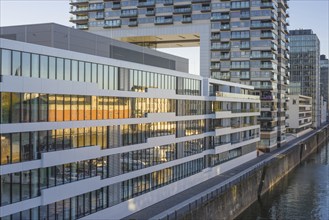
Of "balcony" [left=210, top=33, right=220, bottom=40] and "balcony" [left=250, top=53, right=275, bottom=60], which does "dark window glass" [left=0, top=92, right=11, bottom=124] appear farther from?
"balcony" [left=210, top=33, right=220, bottom=40]

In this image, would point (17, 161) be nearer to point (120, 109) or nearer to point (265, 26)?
point (120, 109)

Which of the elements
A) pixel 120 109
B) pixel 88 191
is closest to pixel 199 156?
pixel 120 109

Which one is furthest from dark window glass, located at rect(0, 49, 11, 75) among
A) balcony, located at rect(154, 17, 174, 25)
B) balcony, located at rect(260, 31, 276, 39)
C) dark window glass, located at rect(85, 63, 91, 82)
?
balcony, located at rect(260, 31, 276, 39)

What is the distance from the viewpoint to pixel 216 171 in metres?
64.1

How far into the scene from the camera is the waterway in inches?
2105

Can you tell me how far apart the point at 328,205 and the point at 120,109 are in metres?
32.7

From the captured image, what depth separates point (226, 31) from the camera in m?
104

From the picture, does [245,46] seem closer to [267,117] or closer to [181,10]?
[267,117]

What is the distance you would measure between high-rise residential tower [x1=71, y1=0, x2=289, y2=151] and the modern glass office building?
37.6 m

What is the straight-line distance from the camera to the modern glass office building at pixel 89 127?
2941cm

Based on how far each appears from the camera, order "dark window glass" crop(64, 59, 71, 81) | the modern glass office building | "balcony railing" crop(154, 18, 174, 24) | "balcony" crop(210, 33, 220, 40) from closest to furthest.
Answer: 1. the modern glass office building
2. "dark window glass" crop(64, 59, 71, 81)
3. "balcony railing" crop(154, 18, 174, 24)
4. "balcony" crop(210, 33, 220, 40)

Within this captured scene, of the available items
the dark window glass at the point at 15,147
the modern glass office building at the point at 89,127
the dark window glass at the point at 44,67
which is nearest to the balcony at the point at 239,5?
the modern glass office building at the point at 89,127

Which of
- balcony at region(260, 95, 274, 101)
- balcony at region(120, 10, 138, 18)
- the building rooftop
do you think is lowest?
balcony at region(260, 95, 274, 101)

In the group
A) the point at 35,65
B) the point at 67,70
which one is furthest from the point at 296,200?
the point at 35,65
